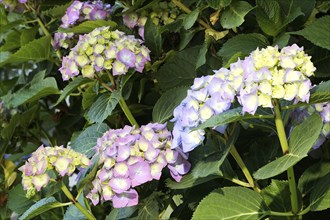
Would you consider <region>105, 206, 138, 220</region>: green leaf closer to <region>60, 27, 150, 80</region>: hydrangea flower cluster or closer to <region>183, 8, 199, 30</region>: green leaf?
<region>60, 27, 150, 80</region>: hydrangea flower cluster

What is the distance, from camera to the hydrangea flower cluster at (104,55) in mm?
1149

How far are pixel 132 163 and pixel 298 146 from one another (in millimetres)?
258

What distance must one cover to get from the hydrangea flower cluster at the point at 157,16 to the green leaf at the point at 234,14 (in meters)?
0.13

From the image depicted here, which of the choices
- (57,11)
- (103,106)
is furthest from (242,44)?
(57,11)

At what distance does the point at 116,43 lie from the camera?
3.83 ft

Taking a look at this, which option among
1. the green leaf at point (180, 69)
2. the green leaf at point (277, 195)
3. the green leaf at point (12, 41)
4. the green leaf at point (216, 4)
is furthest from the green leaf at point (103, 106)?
the green leaf at point (12, 41)

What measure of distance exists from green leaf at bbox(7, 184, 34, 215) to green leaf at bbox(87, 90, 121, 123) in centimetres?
32

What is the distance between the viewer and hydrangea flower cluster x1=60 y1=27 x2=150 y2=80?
115cm

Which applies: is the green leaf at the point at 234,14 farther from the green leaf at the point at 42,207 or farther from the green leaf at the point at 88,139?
the green leaf at the point at 42,207

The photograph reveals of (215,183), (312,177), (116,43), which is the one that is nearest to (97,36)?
(116,43)

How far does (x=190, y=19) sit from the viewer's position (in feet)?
3.96

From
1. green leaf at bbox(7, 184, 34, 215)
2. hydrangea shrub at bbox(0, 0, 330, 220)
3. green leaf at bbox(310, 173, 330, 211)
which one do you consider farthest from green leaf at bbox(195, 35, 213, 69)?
green leaf at bbox(7, 184, 34, 215)

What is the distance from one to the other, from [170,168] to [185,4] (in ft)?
1.35

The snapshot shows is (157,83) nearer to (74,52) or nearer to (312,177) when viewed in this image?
(74,52)
